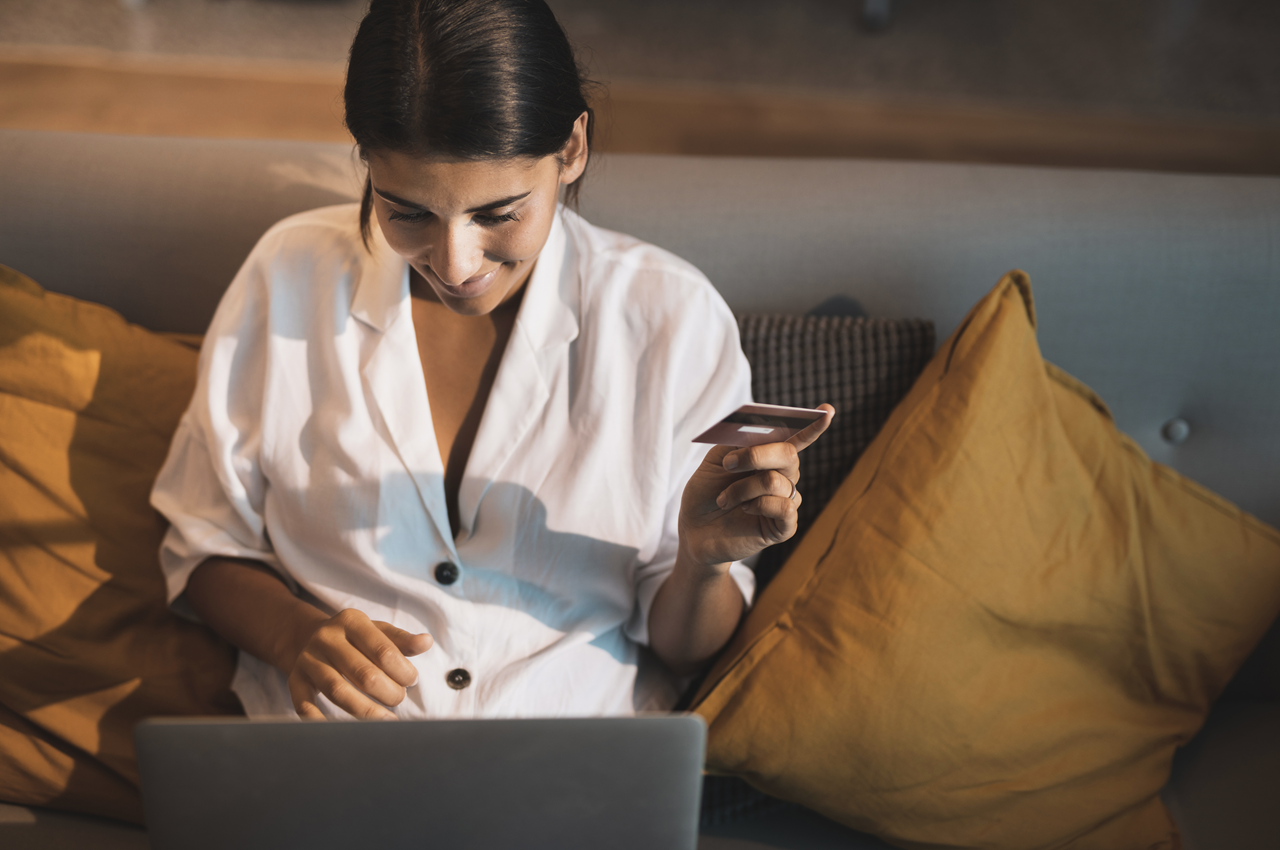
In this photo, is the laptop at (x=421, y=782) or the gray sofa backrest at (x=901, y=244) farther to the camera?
the gray sofa backrest at (x=901, y=244)

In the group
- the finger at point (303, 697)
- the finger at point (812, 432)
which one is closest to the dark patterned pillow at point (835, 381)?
the finger at point (812, 432)

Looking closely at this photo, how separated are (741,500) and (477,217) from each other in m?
0.37

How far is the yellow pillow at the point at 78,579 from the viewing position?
1034 mm

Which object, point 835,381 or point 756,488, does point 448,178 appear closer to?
point 756,488

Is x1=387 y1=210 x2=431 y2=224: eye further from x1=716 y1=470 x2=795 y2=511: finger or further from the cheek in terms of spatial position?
x1=716 y1=470 x2=795 y2=511: finger

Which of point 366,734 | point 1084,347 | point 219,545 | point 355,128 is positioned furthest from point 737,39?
point 366,734

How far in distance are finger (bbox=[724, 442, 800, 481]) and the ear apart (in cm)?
35

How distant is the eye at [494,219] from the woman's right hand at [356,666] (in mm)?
390

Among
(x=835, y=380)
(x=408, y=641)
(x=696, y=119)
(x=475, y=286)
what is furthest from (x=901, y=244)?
(x=696, y=119)

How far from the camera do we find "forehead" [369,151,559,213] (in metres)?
0.79

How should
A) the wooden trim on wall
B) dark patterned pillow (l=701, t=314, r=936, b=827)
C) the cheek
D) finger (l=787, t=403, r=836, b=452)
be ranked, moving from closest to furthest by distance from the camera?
finger (l=787, t=403, r=836, b=452)
the cheek
dark patterned pillow (l=701, t=314, r=936, b=827)
the wooden trim on wall

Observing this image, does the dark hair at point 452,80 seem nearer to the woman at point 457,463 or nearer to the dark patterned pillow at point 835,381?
the woman at point 457,463

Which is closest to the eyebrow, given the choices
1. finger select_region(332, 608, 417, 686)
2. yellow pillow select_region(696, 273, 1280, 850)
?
finger select_region(332, 608, 417, 686)

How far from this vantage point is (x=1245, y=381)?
122cm
